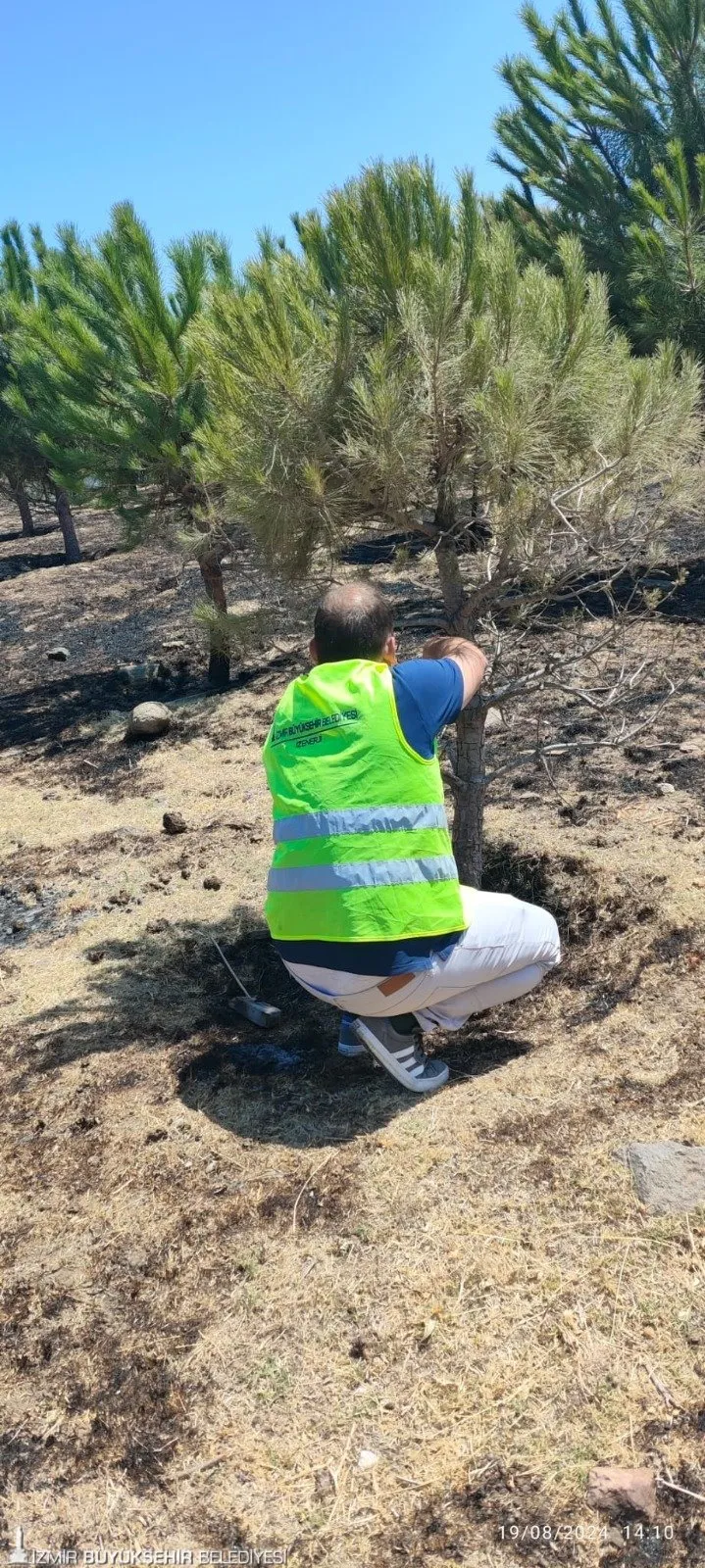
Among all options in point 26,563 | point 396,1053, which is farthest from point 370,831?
point 26,563

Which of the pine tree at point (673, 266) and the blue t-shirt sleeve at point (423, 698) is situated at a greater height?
the pine tree at point (673, 266)

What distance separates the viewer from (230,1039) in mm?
3156

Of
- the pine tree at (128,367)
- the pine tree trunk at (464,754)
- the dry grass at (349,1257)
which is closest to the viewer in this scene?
the dry grass at (349,1257)

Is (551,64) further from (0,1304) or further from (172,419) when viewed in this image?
(0,1304)

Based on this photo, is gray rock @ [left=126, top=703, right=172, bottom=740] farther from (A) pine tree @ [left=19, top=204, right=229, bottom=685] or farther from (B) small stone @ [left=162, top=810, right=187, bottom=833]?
(B) small stone @ [left=162, top=810, right=187, bottom=833]

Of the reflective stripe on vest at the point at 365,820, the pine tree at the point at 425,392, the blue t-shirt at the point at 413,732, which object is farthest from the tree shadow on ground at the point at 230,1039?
the pine tree at the point at 425,392

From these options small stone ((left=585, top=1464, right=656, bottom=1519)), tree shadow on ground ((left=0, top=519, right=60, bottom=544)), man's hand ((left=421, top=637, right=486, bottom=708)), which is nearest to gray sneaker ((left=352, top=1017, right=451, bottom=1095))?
man's hand ((left=421, top=637, right=486, bottom=708))

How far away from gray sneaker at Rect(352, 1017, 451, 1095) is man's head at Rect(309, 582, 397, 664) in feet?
2.98

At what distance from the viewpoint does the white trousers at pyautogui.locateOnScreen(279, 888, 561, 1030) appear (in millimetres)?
2578

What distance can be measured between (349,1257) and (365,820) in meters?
0.91

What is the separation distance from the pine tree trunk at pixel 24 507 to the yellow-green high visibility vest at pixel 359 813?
41.9 ft

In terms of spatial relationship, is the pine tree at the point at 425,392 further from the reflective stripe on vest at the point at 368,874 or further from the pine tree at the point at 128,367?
the pine tree at the point at 128,367

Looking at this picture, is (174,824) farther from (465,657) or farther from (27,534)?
(27,534)

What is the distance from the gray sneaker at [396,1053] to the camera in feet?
8.73
